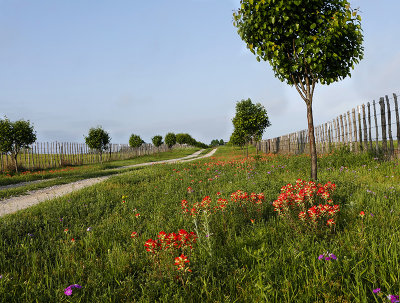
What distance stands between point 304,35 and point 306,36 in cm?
6

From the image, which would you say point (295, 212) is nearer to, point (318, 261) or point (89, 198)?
point (318, 261)

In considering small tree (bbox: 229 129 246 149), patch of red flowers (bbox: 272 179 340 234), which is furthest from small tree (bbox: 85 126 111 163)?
patch of red flowers (bbox: 272 179 340 234)

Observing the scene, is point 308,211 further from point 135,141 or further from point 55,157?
point 135,141

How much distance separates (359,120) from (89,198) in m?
11.8

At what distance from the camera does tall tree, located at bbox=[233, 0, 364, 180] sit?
5773mm

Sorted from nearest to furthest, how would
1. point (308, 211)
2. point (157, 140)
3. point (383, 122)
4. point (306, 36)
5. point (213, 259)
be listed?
point (213, 259), point (308, 211), point (306, 36), point (383, 122), point (157, 140)

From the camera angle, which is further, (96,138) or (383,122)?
(96,138)

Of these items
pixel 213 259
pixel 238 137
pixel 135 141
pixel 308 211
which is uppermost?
pixel 135 141

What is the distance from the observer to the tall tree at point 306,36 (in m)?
5.77

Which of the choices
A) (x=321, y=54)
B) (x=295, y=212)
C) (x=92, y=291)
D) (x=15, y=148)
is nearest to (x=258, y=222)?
(x=295, y=212)

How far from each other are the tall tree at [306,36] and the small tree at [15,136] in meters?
20.9

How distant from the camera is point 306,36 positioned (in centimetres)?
610

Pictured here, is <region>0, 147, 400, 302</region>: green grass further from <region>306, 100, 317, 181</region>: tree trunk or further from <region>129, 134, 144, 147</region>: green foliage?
<region>129, 134, 144, 147</region>: green foliage

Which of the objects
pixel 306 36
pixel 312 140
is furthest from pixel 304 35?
pixel 312 140
